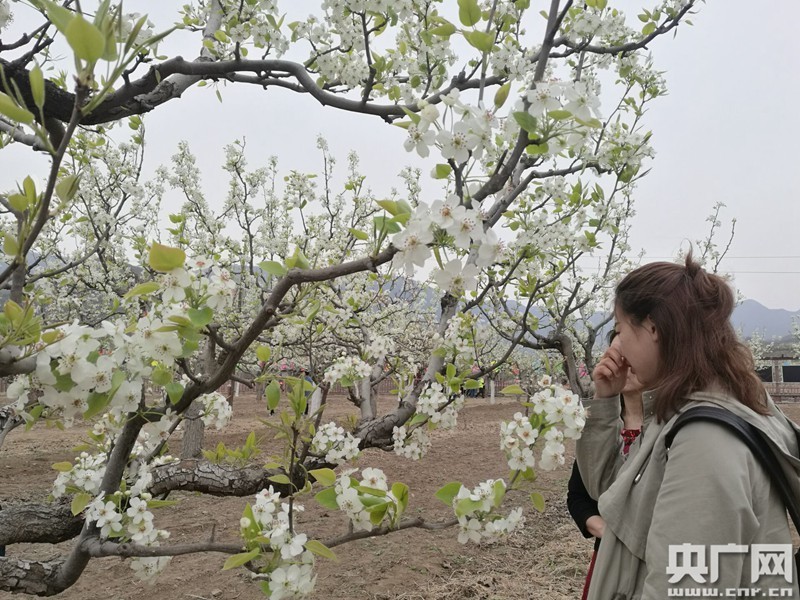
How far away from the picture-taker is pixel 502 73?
97.6 inches

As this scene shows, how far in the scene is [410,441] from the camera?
8.65ft

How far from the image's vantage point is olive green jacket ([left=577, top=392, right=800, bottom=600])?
96cm

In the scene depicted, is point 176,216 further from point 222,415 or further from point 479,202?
point 479,202

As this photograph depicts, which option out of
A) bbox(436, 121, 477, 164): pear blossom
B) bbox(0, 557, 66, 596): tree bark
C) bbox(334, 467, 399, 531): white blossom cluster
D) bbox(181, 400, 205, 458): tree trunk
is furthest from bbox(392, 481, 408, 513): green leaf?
bbox(181, 400, 205, 458): tree trunk

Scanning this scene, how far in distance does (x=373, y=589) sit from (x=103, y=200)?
4781 mm

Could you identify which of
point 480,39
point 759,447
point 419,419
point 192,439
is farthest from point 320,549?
point 192,439

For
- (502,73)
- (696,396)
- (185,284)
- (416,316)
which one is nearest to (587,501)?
(696,396)

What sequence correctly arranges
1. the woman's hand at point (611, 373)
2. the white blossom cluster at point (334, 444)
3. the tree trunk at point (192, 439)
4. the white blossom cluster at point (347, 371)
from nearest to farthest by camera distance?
the woman's hand at point (611, 373) < the white blossom cluster at point (334, 444) < the white blossom cluster at point (347, 371) < the tree trunk at point (192, 439)

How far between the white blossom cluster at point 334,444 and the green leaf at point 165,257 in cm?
137

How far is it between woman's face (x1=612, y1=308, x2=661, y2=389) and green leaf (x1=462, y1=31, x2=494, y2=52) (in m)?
0.71

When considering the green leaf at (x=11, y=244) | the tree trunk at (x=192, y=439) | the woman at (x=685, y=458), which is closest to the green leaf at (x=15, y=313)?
the green leaf at (x=11, y=244)

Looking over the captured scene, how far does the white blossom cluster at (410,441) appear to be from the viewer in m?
2.57

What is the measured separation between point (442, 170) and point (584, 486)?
1.19 m

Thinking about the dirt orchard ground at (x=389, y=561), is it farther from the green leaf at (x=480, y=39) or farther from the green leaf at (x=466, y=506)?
the green leaf at (x=480, y=39)
